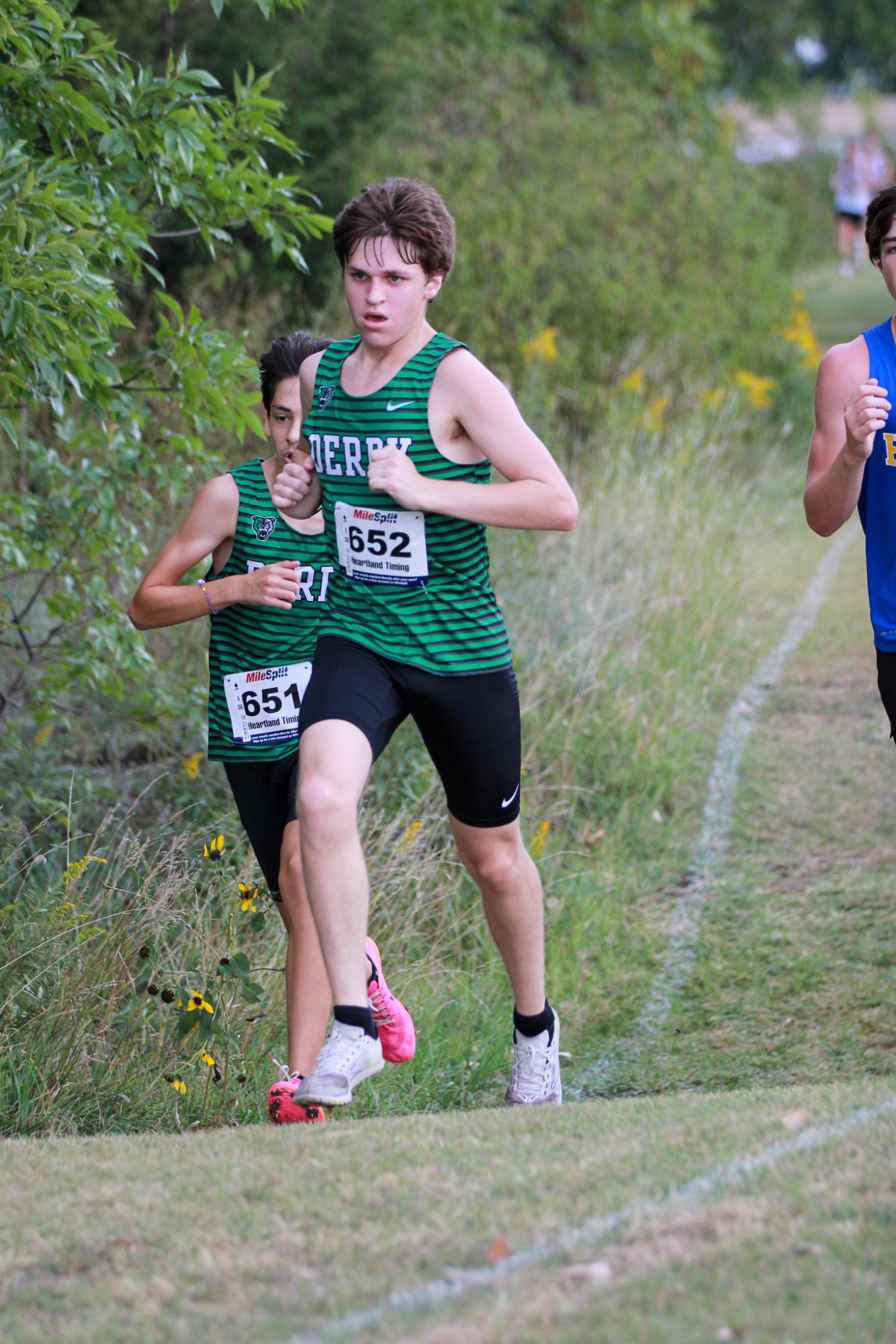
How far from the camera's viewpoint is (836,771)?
8273 millimetres

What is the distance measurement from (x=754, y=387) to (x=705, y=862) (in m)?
8.31

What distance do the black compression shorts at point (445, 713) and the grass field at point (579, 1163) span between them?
0.75m

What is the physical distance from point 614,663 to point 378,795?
2201 mm

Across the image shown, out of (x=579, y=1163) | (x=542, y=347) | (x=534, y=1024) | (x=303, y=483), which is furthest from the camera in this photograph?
(x=542, y=347)

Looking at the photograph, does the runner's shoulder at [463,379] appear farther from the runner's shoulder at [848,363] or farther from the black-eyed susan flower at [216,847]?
the black-eyed susan flower at [216,847]

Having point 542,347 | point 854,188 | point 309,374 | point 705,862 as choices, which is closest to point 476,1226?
point 309,374

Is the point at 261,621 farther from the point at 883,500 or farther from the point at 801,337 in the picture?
the point at 801,337

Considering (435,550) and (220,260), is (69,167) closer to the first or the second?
(435,550)

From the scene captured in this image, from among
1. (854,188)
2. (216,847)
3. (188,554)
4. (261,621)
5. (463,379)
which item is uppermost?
(854,188)

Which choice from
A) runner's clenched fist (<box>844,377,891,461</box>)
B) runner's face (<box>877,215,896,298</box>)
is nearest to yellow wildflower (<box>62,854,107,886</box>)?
runner's clenched fist (<box>844,377,891,461</box>)

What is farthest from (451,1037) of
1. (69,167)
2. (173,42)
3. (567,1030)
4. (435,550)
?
(173,42)

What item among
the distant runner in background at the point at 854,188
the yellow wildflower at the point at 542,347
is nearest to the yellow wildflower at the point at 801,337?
the yellow wildflower at the point at 542,347

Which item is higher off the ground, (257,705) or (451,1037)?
(257,705)

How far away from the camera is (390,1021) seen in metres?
4.29
